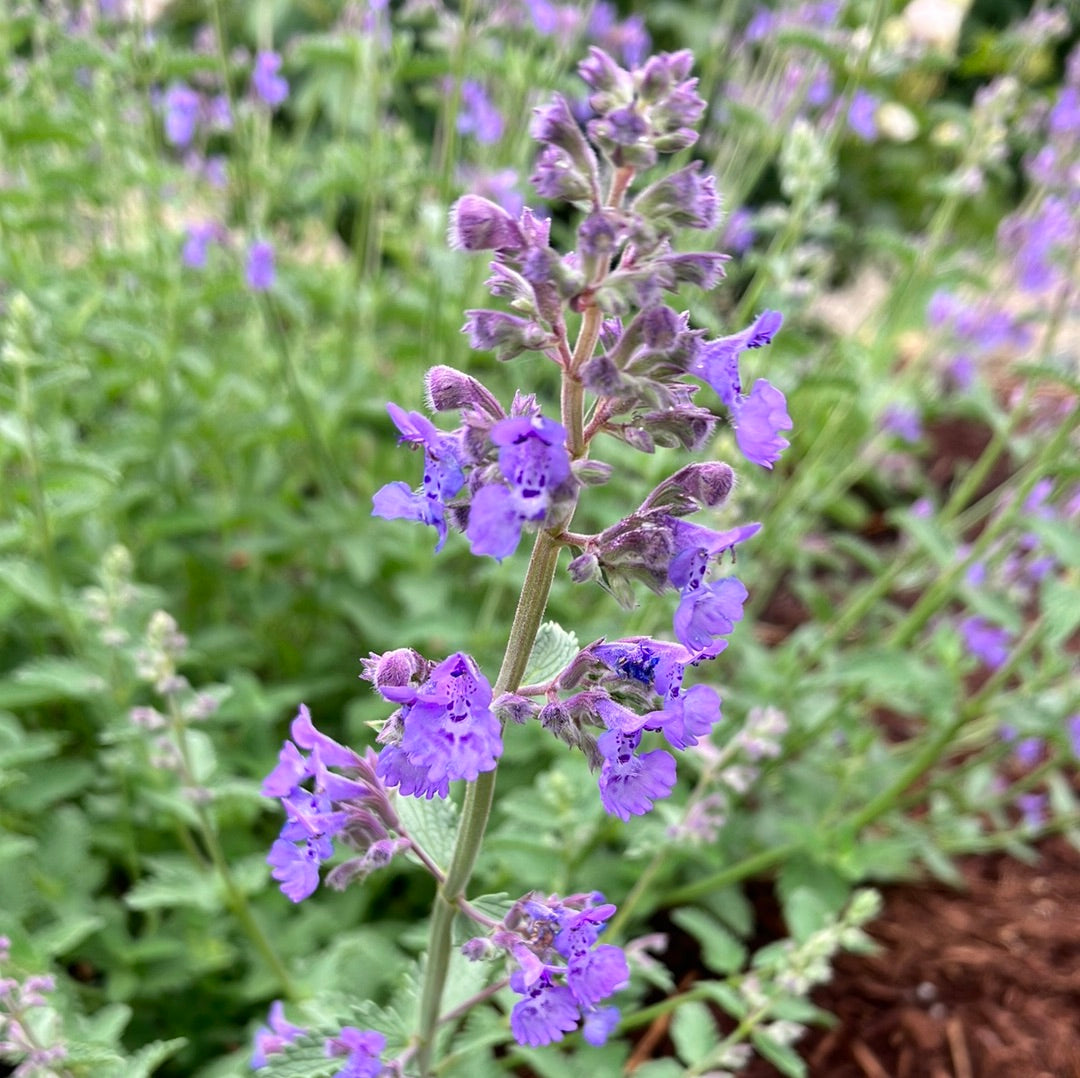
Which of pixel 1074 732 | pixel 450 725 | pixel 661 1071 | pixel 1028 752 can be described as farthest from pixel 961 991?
pixel 450 725

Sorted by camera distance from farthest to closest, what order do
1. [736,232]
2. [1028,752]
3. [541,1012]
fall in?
[736,232] < [1028,752] < [541,1012]

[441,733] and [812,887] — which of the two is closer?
[441,733]

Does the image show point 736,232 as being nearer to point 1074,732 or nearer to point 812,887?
point 1074,732

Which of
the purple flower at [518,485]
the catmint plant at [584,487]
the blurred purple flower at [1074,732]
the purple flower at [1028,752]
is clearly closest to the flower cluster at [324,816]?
the catmint plant at [584,487]

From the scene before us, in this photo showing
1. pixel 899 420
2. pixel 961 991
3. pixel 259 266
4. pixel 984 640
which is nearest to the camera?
pixel 961 991

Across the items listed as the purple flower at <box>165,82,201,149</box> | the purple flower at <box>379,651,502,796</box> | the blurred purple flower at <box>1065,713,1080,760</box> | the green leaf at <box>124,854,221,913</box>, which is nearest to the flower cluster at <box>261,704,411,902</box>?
the purple flower at <box>379,651,502,796</box>

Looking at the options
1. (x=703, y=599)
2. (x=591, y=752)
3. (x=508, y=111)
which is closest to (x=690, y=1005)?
(x=591, y=752)
